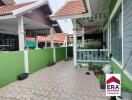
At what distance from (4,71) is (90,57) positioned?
19.6 ft

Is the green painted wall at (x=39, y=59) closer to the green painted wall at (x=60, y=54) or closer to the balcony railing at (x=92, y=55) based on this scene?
the green painted wall at (x=60, y=54)

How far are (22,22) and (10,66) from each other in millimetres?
2906

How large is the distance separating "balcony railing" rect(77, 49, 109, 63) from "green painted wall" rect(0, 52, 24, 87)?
424 centimetres

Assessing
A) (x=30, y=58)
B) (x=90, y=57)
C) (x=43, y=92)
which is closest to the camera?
(x=43, y=92)

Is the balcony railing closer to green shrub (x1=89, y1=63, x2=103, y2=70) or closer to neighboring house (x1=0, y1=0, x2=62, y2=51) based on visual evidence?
green shrub (x1=89, y1=63, x2=103, y2=70)

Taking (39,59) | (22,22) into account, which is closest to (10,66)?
→ (22,22)

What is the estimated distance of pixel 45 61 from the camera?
1273cm

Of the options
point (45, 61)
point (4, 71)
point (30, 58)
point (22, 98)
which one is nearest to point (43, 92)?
point (22, 98)

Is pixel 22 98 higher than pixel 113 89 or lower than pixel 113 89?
lower

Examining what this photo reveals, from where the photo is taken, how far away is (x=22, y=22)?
9664 millimetres

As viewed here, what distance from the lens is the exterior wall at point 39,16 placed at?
11.4m

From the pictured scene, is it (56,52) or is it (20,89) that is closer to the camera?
(20,89)

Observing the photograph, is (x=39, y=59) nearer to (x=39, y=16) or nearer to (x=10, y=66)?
(x=39, y=16)

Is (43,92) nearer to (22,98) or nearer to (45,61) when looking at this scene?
(22,98)
